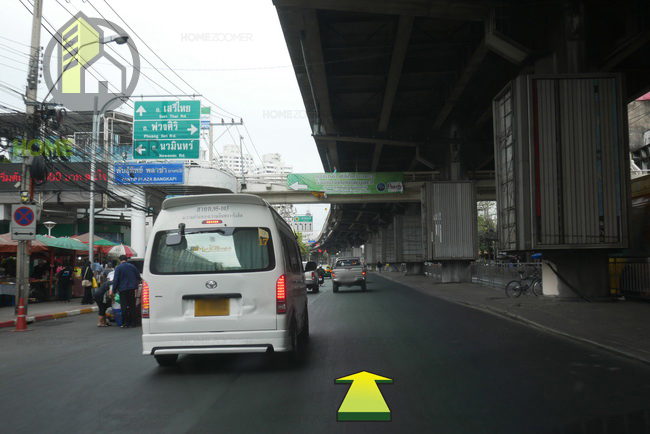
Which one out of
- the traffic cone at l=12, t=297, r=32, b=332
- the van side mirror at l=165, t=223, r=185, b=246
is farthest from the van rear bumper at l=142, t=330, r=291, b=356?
the traffic cone at l=12, t=297, r=32, b=332

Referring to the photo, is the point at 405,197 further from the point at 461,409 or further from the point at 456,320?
the point at 461,409

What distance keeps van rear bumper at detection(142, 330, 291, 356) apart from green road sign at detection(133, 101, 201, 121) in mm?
16922

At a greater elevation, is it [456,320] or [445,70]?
[445,70]

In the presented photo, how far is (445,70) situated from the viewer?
22.0 metres

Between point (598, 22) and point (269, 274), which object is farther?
point (598, 22)

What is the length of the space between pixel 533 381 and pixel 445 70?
694 inches

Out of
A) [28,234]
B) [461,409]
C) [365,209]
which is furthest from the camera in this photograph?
[365,209]

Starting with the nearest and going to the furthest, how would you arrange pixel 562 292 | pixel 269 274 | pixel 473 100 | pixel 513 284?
pixel 269 274, pixel 562 292, pixel 513 284, pixel 473 100

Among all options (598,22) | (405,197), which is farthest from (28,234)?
(405,197)

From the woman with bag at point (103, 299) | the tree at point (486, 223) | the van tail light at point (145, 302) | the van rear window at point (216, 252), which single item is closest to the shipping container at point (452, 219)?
the woman with bag at point (103, 299)

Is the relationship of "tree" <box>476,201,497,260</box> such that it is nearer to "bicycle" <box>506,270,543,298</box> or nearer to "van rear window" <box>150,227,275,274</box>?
"bicycle" <box>506,270,543,298</box>

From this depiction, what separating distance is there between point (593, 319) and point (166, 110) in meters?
17.4

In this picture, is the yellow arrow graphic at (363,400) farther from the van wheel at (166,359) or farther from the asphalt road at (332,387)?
the van wheel at (166,359)

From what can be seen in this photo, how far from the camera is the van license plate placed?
671 centimetres
